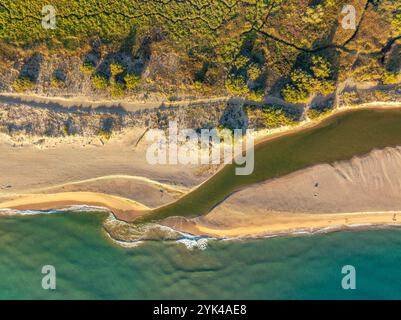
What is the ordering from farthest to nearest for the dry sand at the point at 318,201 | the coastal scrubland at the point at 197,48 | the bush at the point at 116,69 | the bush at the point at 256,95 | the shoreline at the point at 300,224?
the shoreline at the point at 300,224 < the dry sand at the point at 318,201 < the bush at the point at 256,95 < the coastal scrubland at the point at 197,48 < the bush at the point at 116,69

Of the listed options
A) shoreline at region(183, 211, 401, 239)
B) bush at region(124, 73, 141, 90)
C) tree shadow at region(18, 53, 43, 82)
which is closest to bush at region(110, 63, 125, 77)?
bush at region(124, 73, 141, 90)

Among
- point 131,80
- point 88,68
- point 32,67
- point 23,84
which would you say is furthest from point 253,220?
point 32,67

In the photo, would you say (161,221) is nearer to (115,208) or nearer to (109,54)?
(115,208)

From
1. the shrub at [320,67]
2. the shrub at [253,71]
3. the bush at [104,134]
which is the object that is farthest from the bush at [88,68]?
the shrub at [320,67]

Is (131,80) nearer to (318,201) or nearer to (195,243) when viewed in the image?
(195,243)

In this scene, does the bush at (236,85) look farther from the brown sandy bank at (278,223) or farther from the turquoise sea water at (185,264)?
the turquoise sea water at (185,264)

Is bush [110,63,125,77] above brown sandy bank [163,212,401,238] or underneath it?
above

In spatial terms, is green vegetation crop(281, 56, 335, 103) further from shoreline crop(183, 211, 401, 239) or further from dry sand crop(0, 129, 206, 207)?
shoreline crop(183, 211, 401, 239)
